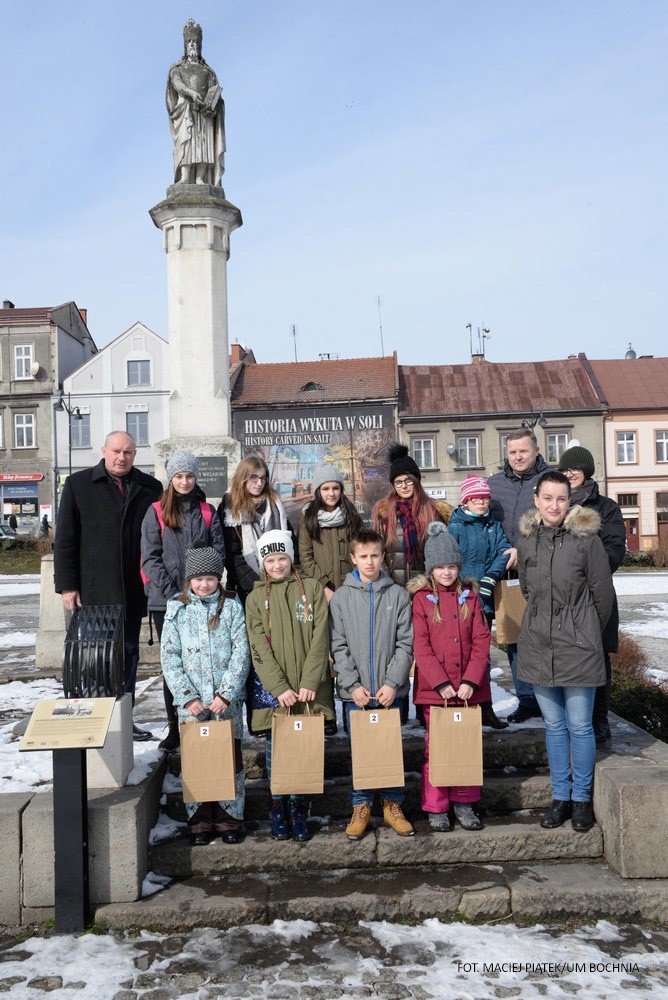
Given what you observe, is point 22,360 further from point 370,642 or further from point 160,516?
point 370,642

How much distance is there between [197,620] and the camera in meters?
4.14

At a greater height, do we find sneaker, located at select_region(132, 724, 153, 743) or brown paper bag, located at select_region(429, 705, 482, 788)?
brown paper bag, located at select_region(429, 705, 482, 788)

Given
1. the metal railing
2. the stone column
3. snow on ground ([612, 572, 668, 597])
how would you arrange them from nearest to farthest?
the metal railing, the stone column, snow on ground ([612, 572, 668, 597])

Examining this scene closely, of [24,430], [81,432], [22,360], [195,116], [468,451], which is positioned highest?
[22,360]

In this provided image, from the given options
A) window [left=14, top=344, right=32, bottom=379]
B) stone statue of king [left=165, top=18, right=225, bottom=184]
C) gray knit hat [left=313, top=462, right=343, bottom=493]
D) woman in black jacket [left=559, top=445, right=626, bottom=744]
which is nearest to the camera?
woman in black jacket [left=559, top=445, right=626, bottom=744]

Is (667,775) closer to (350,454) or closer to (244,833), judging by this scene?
(244,833)

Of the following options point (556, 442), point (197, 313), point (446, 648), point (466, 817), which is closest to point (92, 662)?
point (446, 648)

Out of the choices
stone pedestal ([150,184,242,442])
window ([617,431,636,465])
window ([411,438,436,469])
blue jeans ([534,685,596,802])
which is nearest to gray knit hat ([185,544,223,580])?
blue jeans ([534,685,596,802])

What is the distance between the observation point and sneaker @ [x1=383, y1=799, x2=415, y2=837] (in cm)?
398

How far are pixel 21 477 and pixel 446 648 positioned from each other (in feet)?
120

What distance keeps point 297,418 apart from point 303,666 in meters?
31.8

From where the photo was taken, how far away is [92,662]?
3.86 m

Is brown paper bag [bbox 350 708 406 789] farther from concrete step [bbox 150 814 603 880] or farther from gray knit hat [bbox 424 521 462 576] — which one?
gray knit hat [bbox 424 521 462 576]

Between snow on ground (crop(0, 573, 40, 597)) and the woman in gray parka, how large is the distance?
15.5 metres
